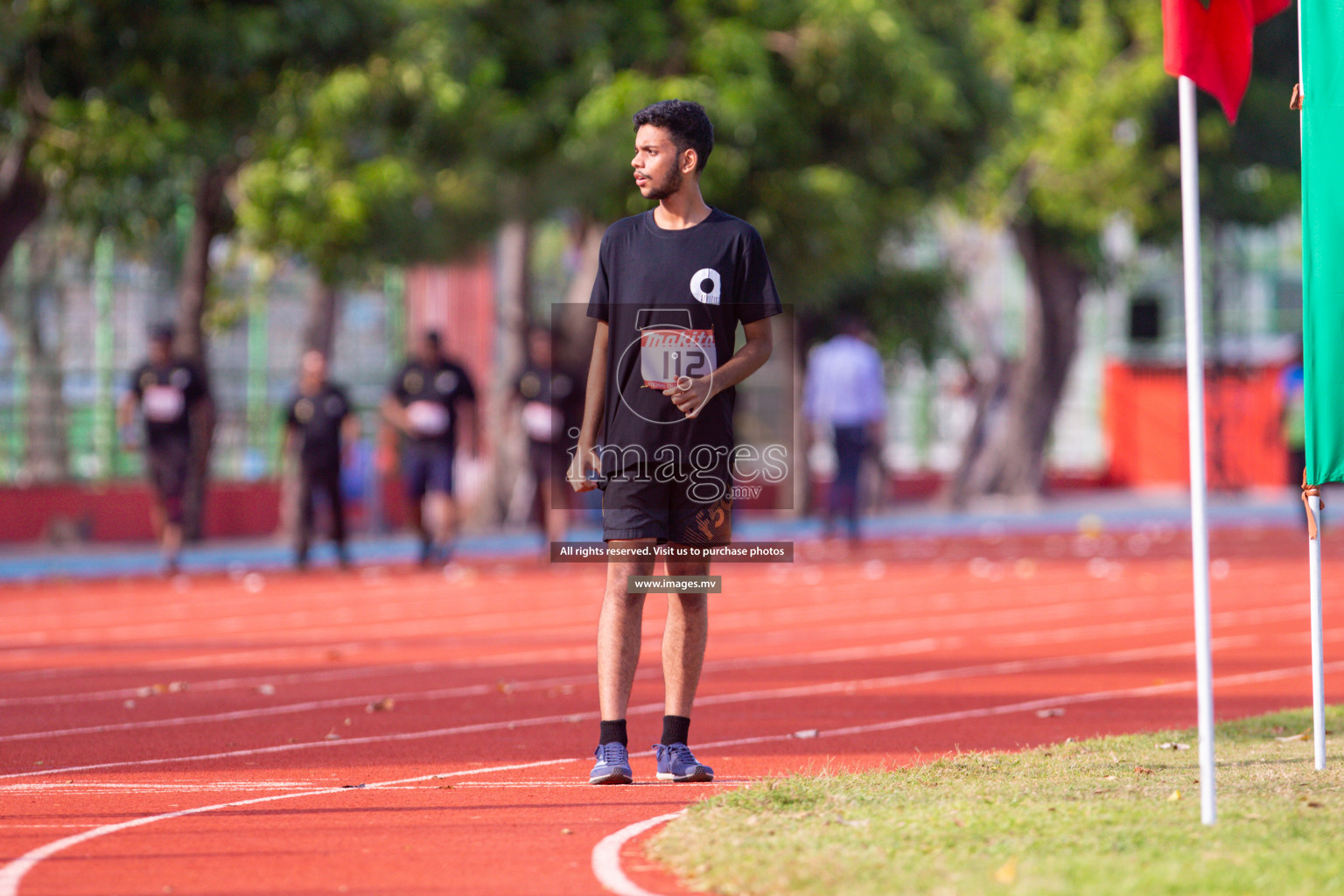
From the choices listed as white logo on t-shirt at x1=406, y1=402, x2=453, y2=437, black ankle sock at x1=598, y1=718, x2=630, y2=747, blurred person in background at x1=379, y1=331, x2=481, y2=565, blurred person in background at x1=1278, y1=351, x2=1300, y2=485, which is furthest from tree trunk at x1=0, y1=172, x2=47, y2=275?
black ankle sock at x1=598, y1=718, x2=630, y2=747

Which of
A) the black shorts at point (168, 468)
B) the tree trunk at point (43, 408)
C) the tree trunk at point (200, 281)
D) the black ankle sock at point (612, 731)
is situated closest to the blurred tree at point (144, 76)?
the black shorts at point (168, 468)

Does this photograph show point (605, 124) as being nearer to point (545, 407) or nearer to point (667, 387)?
point (545, 407)

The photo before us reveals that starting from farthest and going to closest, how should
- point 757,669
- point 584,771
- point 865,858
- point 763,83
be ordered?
point 763,83, point 757,669, point 584,771, point 865,858

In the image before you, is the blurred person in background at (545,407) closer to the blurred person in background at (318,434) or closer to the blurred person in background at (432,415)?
the blurred person in background at (432,415)

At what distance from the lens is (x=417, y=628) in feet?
41.0

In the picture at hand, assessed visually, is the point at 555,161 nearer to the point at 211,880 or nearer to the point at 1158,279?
the point at 211,880

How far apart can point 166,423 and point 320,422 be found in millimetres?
1344

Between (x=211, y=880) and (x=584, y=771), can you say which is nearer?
(x=211, y=880)

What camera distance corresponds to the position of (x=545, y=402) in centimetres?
1823

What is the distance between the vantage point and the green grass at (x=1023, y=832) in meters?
4.41

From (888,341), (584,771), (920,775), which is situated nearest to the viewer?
(920,775)

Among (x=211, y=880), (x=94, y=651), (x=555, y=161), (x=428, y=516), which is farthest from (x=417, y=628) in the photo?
(x=555, y=161)

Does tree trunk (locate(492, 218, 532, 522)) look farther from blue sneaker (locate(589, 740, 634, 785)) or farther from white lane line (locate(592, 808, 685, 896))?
white lane line (locate(592, 808, 685, 896))

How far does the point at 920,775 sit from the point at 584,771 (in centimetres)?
120
